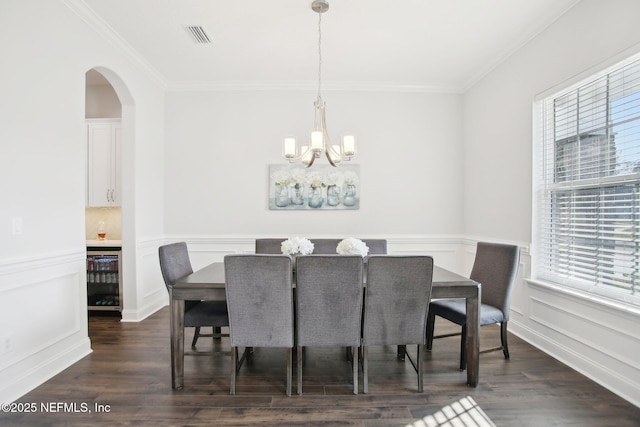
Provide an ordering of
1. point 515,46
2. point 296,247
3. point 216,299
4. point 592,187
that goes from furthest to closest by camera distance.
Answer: point 515,46 < point 296,247 < point 592,187 < point 216,299

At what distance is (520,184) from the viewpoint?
3295mm

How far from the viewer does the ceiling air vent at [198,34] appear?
121 inches

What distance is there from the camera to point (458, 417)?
6.53 ft

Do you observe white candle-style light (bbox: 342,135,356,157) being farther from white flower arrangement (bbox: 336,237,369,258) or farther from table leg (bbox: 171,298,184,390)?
table leg (bbox: 171,298,184,390)

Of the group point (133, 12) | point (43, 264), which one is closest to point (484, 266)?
point (43, 264)

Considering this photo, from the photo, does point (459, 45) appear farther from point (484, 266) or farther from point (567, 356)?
point (567, 356)

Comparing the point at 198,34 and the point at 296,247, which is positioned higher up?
the point at 198,34

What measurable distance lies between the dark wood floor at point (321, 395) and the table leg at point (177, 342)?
0.08 m

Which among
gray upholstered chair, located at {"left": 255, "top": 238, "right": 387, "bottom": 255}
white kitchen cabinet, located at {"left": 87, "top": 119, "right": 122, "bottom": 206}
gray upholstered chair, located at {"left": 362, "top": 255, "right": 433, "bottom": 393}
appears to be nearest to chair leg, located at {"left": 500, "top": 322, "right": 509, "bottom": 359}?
gray upholstered chair, located at {"left": 362, "top": 255, "right": 433, "bottom": 393}

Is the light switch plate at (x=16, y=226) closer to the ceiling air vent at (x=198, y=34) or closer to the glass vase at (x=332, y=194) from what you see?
the ceiling air vent at (x=198, y=34)

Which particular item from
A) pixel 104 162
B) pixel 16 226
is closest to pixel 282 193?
pixel 104 162

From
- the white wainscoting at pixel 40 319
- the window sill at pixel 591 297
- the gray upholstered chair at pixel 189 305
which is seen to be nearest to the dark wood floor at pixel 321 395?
the white wainscoting at pixel 40 319

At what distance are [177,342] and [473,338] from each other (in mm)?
2009

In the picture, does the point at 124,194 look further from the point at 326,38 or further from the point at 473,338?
the point at 473,338
